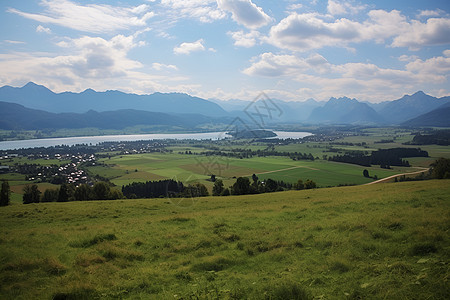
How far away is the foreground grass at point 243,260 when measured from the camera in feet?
27.0

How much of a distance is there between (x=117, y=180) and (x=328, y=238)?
8841cm

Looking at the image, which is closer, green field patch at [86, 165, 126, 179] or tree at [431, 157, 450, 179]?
tree at [431, 157, 450, 179]

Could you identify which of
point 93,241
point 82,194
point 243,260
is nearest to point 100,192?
point 82,194

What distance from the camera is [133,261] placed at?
40.3 feet

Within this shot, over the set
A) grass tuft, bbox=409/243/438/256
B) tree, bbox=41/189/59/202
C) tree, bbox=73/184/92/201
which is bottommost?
tree, bbox=41/189/59/202

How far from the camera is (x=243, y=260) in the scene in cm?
1184

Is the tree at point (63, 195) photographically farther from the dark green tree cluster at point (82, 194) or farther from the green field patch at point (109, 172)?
the green field patch at point (109, 172)

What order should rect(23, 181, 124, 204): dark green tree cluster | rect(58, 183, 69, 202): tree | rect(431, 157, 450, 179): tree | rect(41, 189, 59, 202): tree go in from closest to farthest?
rect(58, 183, 69, 202): tree < rect(23, 181, 124, 204): dark green tree cluster < rect(431, 157, 450, 179): tree < rect(41, 189, 59, 202): tree

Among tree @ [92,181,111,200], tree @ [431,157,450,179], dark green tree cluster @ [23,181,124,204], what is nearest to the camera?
dark green tree cluster @ [23,181,124,204]

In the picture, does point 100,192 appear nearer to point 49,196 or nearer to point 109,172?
point 49,196

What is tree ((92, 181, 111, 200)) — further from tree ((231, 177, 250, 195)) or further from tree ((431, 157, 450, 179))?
tree ((431, 157, 450, 179))

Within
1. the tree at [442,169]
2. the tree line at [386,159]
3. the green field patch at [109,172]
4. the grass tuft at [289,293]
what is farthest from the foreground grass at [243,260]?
the tree line at [386,159]

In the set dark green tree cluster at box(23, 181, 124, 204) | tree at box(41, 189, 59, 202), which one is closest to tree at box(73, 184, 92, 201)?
dark green tree cluster at box(23, 181, 124, 204)

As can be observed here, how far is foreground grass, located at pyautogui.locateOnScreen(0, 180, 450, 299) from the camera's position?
27.0ft
